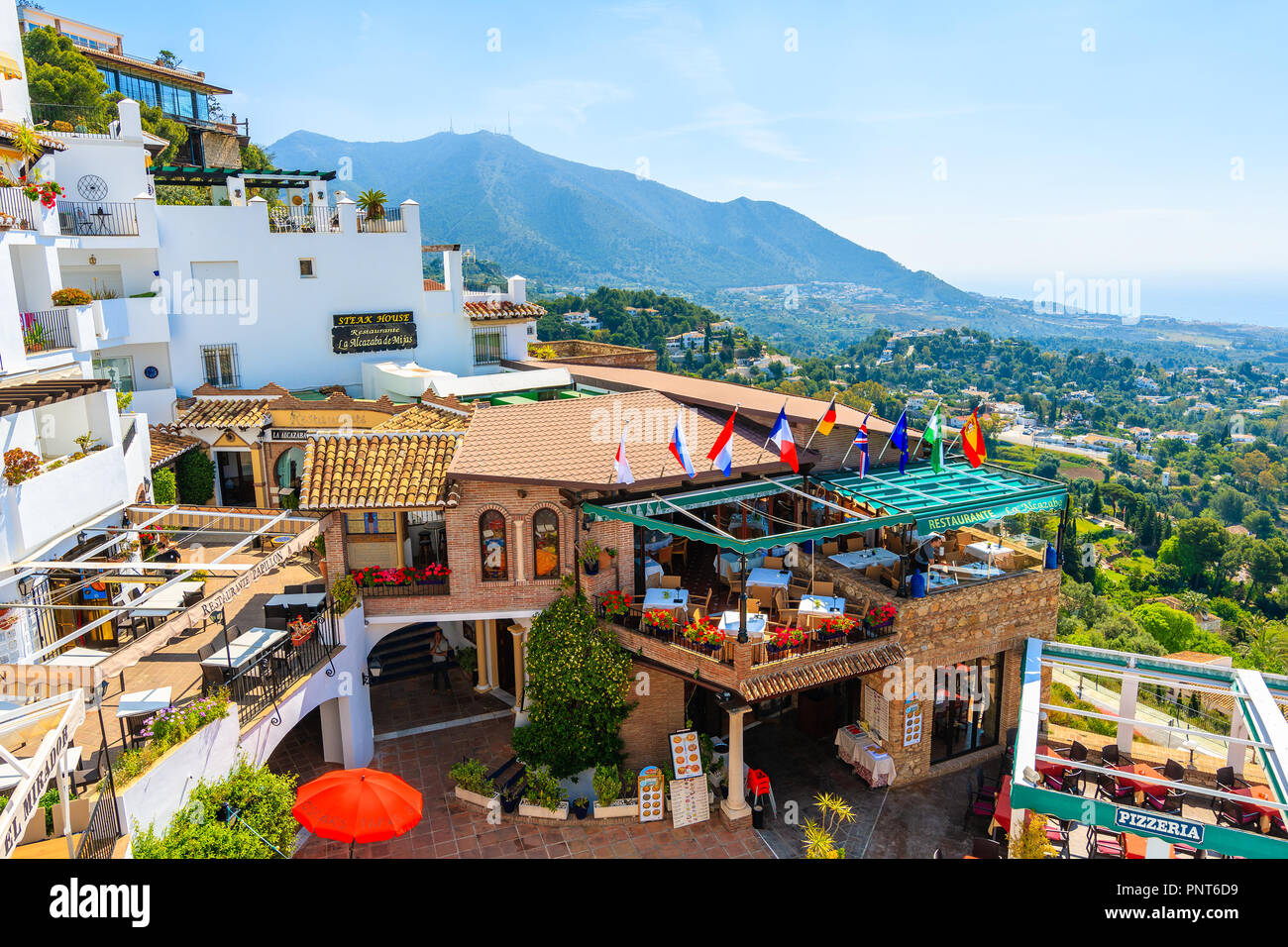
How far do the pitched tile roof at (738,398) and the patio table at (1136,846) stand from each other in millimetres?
11667

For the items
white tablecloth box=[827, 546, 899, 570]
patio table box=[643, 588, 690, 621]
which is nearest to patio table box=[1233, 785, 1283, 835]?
white tablecloth box=[827, 546, 899, 570]

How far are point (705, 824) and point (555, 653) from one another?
213 inches

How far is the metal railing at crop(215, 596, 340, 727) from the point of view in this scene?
17.9m

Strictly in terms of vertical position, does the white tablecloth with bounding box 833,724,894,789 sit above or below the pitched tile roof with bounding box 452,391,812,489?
below

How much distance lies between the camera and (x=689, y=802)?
66.7 feet

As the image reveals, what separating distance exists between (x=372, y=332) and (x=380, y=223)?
4.86m

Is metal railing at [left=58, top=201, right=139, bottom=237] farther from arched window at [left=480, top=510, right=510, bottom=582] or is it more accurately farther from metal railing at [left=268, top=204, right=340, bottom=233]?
arched window at [left=480, top=510, right=510, bottom=582]

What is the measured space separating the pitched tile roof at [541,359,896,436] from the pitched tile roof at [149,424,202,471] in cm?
1450

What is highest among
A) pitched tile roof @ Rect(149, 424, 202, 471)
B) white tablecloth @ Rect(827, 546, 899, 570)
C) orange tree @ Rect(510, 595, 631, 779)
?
pitched tile roof @ Rect(149, 424, 202, 471)

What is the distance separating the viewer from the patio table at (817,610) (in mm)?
20969

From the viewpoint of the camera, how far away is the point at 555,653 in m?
20.6

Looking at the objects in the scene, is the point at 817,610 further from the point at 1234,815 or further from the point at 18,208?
the point at 18,208
